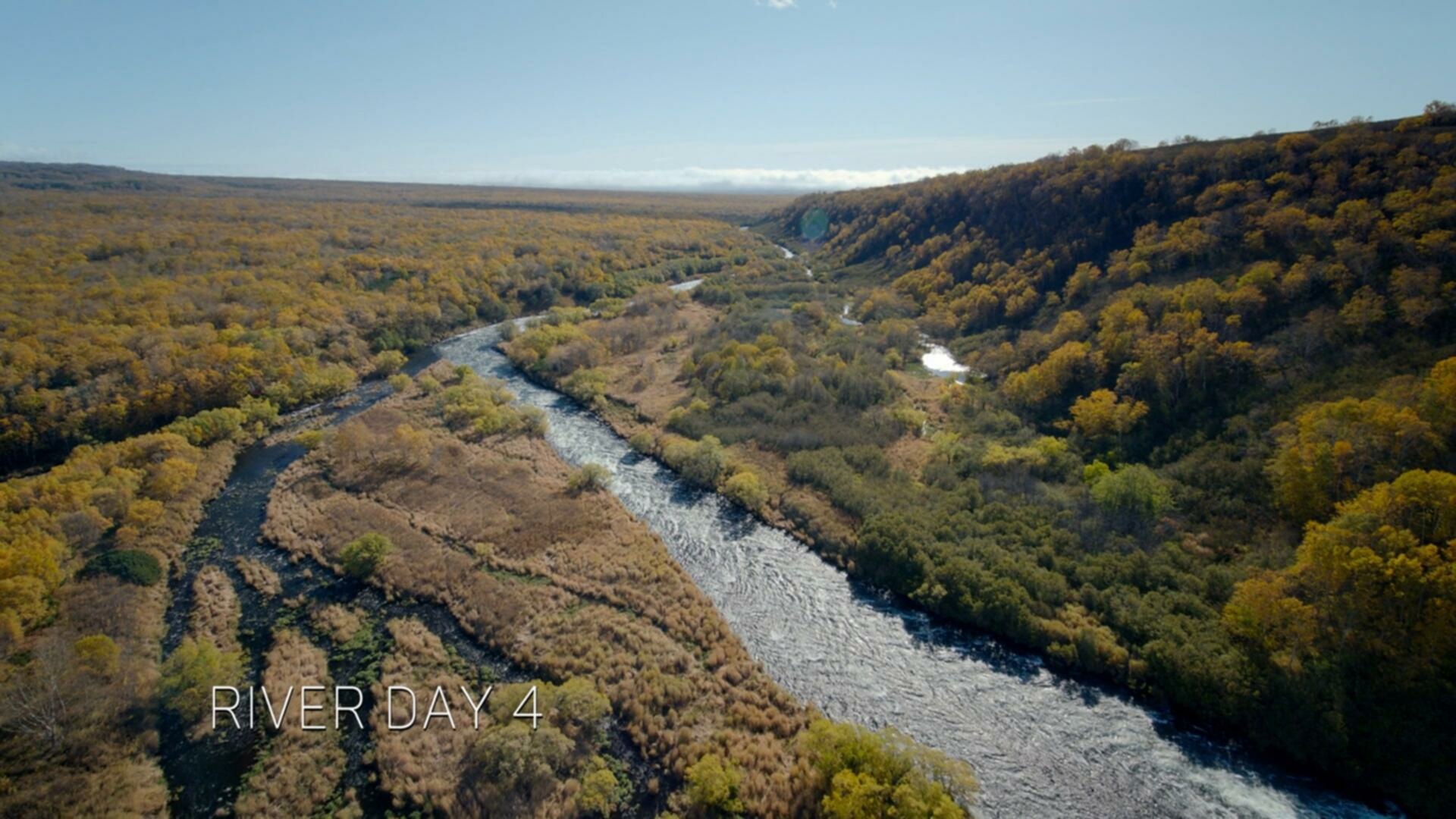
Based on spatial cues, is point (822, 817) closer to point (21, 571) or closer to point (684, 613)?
point (684, 613)

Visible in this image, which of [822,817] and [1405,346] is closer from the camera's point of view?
[822,817]

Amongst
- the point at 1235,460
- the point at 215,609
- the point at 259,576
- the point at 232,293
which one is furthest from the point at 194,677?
the point at 232,293

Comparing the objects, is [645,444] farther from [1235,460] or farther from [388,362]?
[1235,460]

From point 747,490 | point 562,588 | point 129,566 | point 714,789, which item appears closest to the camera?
point 714,789

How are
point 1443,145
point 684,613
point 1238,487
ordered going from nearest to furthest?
point 684,613 → point 1238,487 → point 1443,145

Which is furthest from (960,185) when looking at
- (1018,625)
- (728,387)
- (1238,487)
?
(1018,625)

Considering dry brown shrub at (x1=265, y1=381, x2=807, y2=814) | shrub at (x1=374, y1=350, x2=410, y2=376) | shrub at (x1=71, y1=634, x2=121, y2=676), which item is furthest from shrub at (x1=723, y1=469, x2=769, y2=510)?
shrub at (x1=374, y1=350, x2=410, y2=376)
